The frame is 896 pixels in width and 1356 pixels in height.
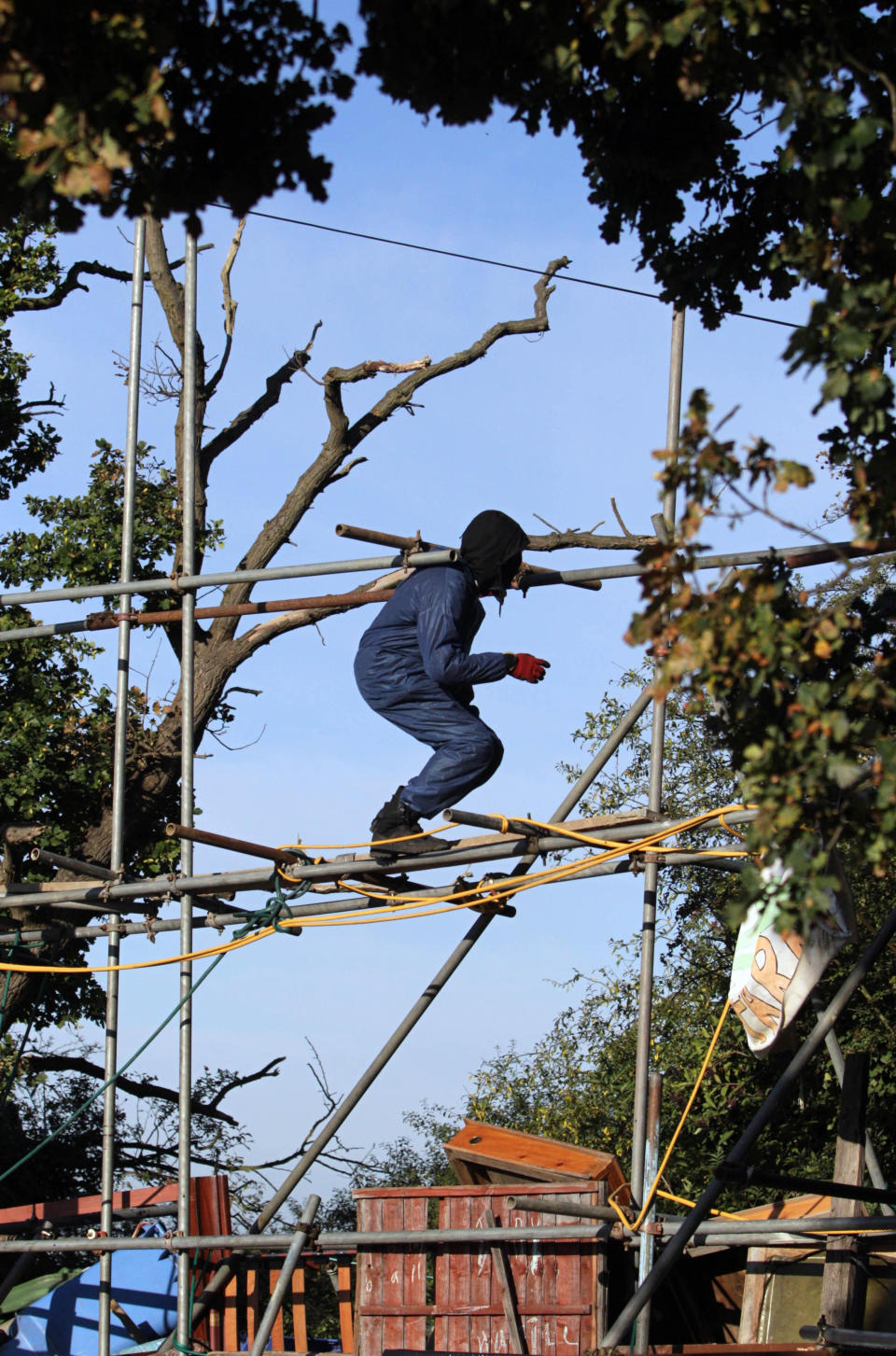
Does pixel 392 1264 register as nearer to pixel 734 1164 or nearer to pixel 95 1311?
pixel 734 1164

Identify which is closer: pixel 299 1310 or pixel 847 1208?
pixel 847 1208

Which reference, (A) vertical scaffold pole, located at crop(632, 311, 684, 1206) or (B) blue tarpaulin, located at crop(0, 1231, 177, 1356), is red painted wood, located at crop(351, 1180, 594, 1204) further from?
(B) blue tarpaulin, located at crop(0, 1231, 177, 1356)

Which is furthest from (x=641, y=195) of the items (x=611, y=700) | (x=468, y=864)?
(x=611, y=700)

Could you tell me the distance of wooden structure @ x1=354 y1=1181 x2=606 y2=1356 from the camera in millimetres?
5629

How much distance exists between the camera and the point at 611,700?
50.0ft

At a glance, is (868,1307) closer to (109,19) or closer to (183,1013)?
(183,1013)

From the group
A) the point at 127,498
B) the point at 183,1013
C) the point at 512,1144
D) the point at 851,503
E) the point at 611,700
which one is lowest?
the point at 512,1144

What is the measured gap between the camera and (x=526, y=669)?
19.7ft

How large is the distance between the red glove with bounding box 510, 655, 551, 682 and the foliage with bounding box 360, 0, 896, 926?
1.84 meters

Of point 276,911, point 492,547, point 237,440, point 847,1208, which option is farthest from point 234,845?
point 237,440

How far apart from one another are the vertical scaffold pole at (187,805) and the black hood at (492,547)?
138 cm

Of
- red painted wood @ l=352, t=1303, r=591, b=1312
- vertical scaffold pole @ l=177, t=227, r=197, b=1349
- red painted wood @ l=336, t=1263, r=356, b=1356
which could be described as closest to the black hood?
vertical scaffold pole @ l=177, t=227, r=197, b=1349

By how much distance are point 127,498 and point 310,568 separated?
152 centimetres

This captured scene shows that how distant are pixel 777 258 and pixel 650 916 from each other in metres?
2.89
